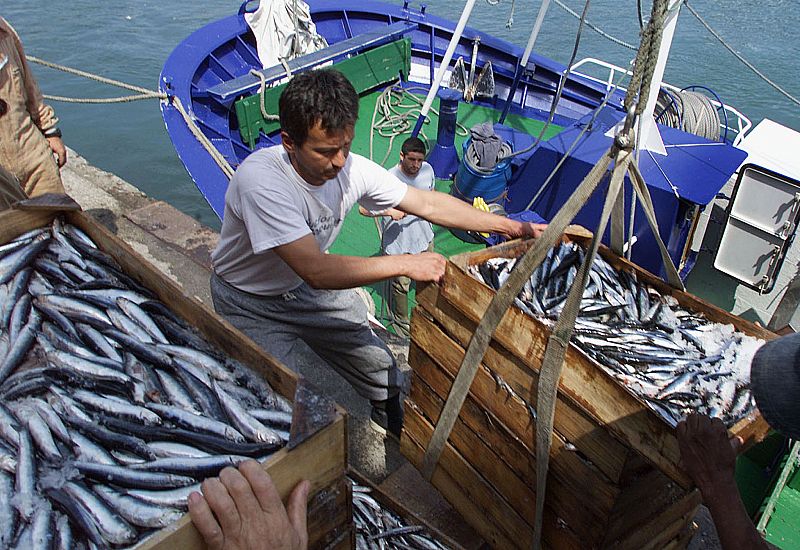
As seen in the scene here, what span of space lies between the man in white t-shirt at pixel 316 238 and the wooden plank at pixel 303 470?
1.07 m

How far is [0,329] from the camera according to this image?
2711 mm

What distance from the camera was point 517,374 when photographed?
2.70 meters

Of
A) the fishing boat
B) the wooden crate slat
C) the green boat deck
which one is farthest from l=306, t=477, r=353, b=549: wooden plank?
the green boat deck

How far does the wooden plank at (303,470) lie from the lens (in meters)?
1.70

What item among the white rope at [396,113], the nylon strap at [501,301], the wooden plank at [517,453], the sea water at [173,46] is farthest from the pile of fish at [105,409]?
the sea water at [173,46]

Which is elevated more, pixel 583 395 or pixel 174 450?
pixel 583 395

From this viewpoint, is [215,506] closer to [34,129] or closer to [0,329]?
[0,329]

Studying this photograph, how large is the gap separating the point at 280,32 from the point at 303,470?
860 cm

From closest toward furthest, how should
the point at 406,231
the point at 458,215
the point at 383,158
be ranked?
the point at 458,215, the point at 406,231, the point at 383,158

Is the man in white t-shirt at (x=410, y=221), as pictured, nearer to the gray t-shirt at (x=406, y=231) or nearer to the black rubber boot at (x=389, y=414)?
the gray t-shirt at (x=406, y=231)

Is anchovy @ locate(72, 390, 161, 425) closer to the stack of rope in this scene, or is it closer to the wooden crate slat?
the wooden crate slat

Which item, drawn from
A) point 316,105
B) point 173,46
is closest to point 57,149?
point 316,105

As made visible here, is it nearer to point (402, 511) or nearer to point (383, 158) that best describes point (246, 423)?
point (402, 511)

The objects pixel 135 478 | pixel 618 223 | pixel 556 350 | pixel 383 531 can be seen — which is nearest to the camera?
pixel 135 478
